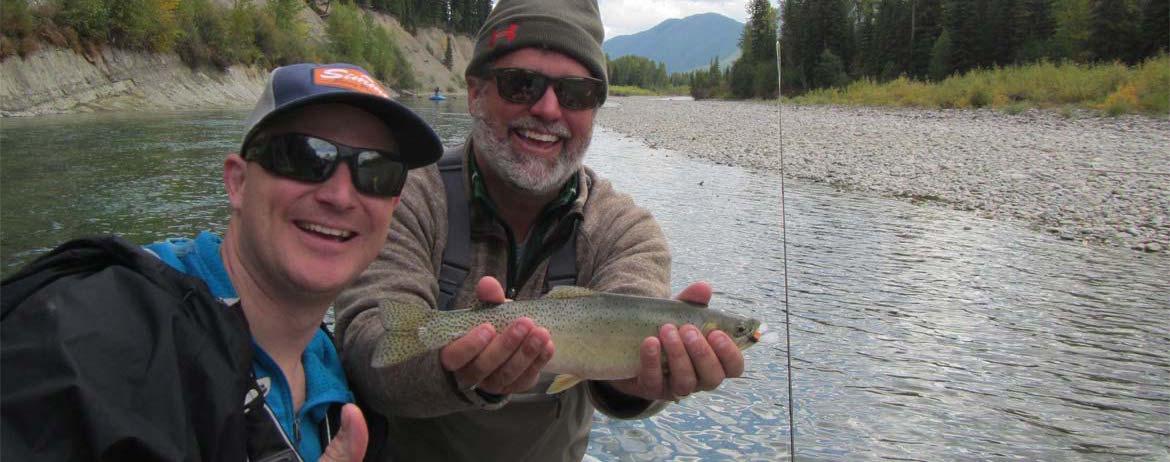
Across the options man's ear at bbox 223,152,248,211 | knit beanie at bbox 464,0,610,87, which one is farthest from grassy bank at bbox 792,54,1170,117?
Answer: man's ear at bbox 223,152,248,211

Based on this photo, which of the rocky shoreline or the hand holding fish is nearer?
the hand holding fish

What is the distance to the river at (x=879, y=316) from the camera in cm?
606

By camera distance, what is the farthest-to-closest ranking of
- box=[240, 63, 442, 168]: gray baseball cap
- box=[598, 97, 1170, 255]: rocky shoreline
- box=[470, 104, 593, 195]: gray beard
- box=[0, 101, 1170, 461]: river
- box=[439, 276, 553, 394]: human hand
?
box=[598, 97, 1170, 255]: rocky shoreline
box=[0, 101, 1170, 461]: river
box=[470, 104, 593, 195]: gray beard
box=[439, 276, 553, 394]: human hand
box=[240, 63, 442, 168]: gray baseball cap

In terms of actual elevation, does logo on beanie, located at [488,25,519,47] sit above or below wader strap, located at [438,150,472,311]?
above

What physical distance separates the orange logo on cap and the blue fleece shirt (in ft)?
1.98

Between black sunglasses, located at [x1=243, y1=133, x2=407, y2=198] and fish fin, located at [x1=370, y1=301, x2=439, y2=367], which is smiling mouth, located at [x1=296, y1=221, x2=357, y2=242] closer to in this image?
black sunglasses, located at [x1=243, y1=133, x2=407, y2=198]

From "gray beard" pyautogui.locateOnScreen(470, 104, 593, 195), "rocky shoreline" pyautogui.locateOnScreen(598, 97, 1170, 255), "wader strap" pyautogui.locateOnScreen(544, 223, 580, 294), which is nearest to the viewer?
"gray beard" pyautogui.locateOnScreen(470, 104, 593, 195)

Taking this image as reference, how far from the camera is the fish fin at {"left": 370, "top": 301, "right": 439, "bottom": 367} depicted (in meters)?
2.85

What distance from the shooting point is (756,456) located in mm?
5809

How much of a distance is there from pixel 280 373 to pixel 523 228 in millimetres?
1524

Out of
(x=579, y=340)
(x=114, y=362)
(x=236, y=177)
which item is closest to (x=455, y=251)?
(x=579, y=340)

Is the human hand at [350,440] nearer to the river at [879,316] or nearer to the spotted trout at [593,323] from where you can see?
the spotted trout at [593,323]

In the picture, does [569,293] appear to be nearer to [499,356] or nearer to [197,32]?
[499,356]

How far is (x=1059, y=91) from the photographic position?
1371 inches
